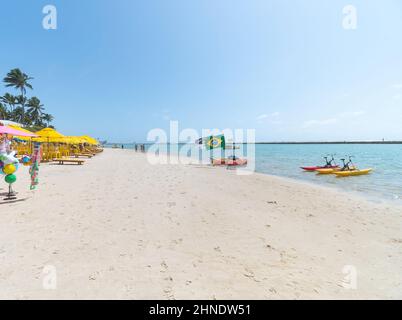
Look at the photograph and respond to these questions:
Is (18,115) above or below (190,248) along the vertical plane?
above

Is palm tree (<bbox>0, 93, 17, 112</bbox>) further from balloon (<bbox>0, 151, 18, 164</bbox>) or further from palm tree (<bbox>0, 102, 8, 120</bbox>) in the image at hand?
balloon (<bbox>0, 151, 18, 164</bbox>)

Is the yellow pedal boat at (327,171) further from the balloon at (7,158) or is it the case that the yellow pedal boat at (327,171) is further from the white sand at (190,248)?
the balloon at (7,158)

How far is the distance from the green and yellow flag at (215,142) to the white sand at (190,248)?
13.5m

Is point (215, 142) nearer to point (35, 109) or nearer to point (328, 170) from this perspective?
point (328, 170)

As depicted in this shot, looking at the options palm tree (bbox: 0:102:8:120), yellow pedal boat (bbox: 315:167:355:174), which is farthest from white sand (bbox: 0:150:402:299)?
palm tree (bbox: 0:102:8:120)

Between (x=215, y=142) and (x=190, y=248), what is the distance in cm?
1712

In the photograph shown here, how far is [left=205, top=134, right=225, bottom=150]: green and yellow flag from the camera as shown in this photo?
797 inches

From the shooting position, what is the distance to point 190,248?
152 inches

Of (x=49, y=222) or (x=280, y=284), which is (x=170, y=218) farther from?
(x=280, y=284)

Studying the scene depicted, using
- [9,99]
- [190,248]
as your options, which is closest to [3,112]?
[9,99]

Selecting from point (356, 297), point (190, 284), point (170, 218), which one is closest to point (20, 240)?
point (170, 218)

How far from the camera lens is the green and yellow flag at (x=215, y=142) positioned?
20234mm

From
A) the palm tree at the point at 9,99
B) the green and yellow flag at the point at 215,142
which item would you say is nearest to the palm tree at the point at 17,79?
the palm tree at the point at 9,99
